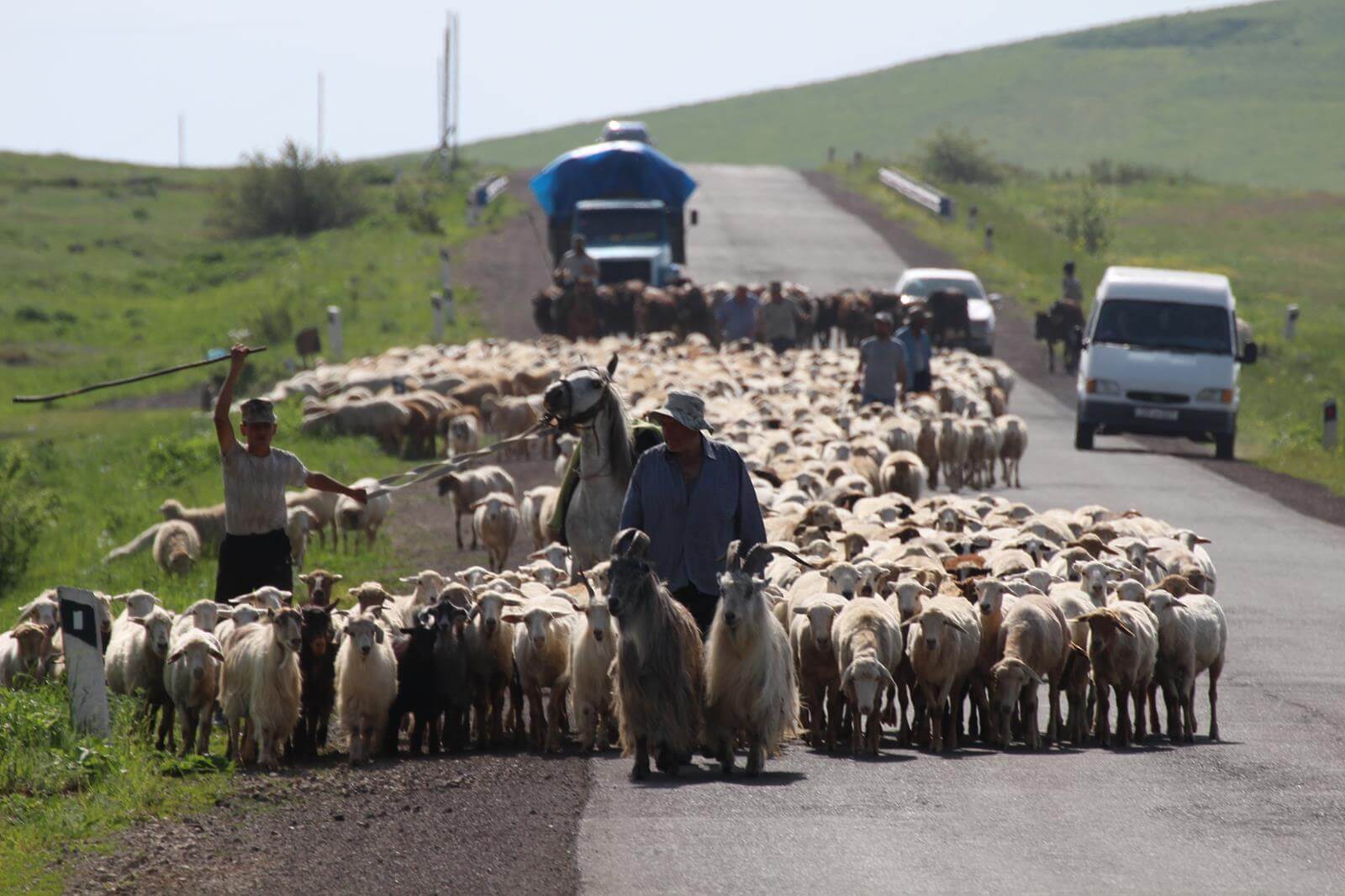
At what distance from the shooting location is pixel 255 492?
33.6 ft

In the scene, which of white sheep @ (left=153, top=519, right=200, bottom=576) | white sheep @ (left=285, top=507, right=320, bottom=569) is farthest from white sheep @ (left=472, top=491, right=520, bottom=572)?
white sheep @ (left=153, top=519, right=200, bottom=576)

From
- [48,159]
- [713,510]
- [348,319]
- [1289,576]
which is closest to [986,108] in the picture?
[48,159]

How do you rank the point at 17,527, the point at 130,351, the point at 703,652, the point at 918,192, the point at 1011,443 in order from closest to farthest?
the point at 703,652, the point at 17,527, the point at 1011,443, the point at 130,351, the point at 918,192

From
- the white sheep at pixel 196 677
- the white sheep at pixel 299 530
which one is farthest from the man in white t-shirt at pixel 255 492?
the white sheep at pixel 299 530

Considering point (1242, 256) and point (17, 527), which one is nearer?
point (17, 527)

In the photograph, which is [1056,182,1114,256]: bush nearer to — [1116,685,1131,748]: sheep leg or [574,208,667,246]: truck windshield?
[574,208,667,246]: truck windshield

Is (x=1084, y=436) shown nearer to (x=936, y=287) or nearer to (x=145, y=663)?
(x=936, y=287)

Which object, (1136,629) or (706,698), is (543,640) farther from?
(1136,629)

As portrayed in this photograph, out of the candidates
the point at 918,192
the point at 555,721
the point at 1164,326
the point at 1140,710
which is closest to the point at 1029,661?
the point at 1140,710

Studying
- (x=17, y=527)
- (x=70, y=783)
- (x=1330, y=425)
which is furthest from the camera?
(x=1330, y=425)

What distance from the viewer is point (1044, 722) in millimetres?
10992

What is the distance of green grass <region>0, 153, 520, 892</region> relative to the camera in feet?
29.5

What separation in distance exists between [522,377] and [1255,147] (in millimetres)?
87155

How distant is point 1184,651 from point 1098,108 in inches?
4566
